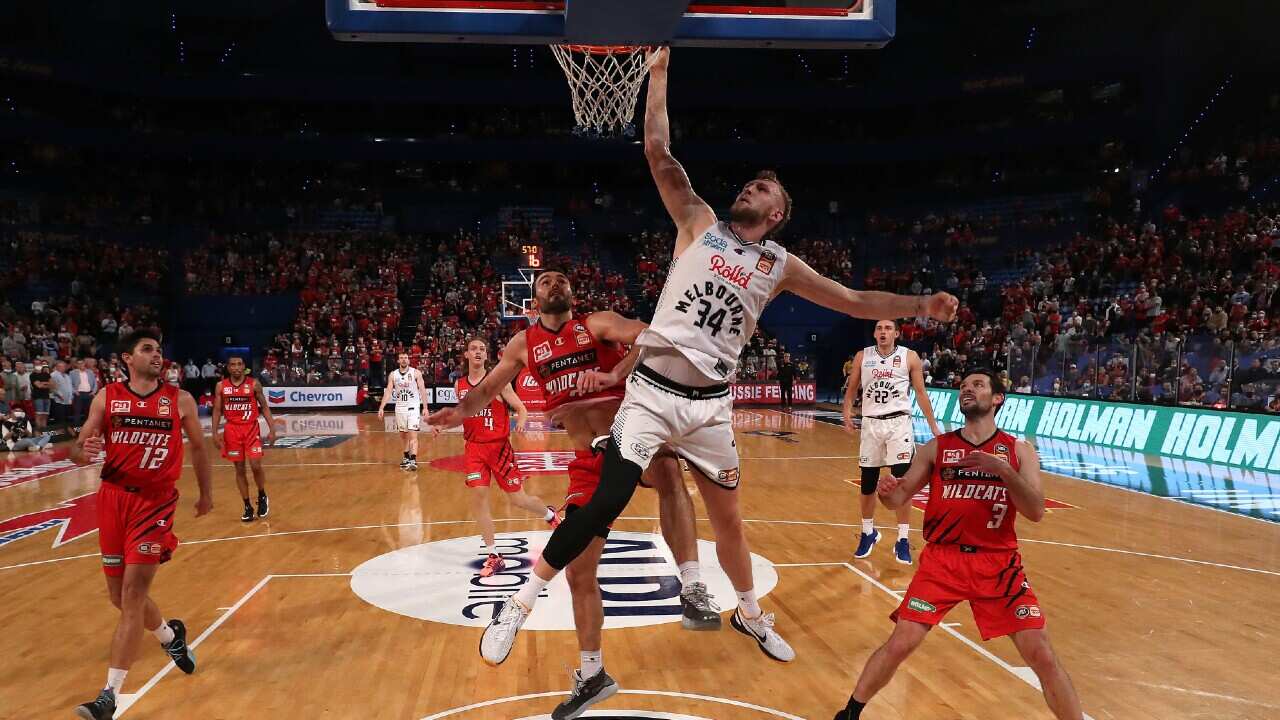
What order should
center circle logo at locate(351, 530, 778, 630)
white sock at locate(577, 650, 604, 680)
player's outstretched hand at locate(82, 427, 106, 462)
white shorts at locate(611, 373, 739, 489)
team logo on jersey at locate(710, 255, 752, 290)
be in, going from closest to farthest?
white shorts at locate(611, 373, 739, 489)
team logo on jersey at locate(710, 255, 752, 290)
white sock at locate(577, 650, 604, 680)
player's outstretched hand at locate(82, 427, 106, 462)
center circle logo at locate(351, 530, 778, 630)

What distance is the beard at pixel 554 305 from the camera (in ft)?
15.8

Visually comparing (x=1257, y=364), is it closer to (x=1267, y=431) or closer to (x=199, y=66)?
(x=1267, y=431)

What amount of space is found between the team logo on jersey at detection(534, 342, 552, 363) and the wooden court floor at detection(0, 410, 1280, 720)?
2120 mm

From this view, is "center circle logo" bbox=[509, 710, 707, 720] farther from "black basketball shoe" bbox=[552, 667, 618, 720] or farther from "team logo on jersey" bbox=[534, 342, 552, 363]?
"team logo on jersey" bbox=[534, 342, 552, 363]

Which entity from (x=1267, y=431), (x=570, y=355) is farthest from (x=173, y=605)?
(x=1267, y=431)

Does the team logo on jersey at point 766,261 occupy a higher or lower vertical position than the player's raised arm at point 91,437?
higher

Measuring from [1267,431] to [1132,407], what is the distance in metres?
2.75

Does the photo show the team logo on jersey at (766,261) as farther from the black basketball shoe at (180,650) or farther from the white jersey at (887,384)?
the white jersey at (887,384)

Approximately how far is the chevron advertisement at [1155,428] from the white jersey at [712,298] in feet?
31.8

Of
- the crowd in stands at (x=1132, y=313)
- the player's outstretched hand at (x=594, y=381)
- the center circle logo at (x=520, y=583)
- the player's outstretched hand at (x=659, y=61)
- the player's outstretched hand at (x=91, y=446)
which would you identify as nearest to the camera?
the player's outstretched hand at (x=594, y=381)

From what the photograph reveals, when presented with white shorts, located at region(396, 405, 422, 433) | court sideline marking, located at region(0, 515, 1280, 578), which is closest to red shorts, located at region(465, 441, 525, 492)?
court sideline marking, located at region(0, 515, 1280, 578)

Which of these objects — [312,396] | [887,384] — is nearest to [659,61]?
[887,384]

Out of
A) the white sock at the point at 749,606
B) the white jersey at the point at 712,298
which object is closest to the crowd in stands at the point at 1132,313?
the white sock at the point at 749,606

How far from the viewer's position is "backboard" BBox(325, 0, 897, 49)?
215 inches
